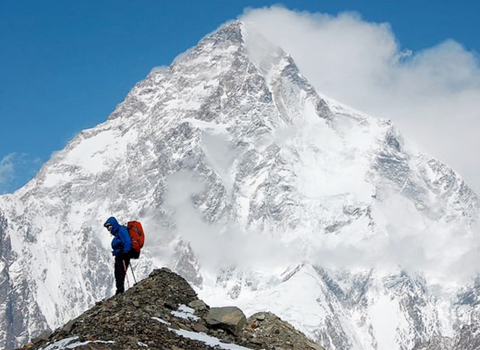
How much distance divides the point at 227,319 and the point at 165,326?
3.24m

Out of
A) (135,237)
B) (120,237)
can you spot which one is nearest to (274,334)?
(135,237)

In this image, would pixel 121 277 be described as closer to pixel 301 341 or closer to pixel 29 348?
pixel 29 348

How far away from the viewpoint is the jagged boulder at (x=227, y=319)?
33.9m

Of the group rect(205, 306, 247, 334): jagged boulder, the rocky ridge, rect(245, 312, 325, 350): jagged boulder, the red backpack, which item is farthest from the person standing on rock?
rect(245, 312, 325, 350): jagged boulder

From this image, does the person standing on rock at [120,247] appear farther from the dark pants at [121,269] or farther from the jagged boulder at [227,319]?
the jagged boulder at [227,319]

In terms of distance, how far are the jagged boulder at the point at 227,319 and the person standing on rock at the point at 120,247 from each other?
3945 millimetres

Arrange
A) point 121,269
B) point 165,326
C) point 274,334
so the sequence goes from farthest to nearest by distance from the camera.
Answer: point 274,334
point 121,269
point 165,326

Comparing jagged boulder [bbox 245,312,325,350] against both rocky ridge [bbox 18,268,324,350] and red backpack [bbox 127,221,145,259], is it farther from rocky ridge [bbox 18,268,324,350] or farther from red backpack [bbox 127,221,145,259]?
red backpack [bbox 127,221,145,259]

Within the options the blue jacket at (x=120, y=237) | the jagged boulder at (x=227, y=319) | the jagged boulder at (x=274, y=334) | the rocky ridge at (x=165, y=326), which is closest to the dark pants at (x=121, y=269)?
the blue jacket at (x=120, y=237)

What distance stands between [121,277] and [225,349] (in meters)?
6.58

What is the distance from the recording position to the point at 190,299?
1425 inches

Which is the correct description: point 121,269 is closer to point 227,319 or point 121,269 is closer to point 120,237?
point 120,237

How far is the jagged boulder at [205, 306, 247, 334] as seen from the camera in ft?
111

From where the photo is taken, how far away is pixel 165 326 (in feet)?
103
